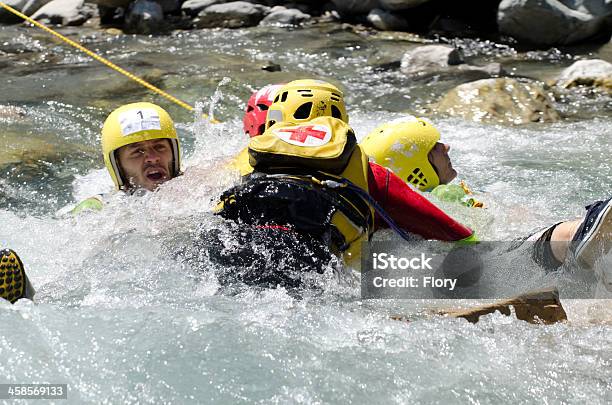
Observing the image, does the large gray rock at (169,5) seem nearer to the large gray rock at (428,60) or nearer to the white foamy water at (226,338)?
the large gray rock at (428,60)

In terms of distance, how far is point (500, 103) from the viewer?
9.21 meters

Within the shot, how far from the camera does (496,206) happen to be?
5980mm

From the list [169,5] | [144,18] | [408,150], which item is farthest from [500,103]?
[169,5]

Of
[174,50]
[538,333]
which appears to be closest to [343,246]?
[538,333]

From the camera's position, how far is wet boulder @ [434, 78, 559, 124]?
9031mm

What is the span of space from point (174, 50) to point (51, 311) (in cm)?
1009

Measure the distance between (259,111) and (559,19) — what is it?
9017 millimetres

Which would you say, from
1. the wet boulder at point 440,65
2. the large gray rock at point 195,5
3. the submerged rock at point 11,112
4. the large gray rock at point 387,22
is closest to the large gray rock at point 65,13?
the large gray rock at point 195,5

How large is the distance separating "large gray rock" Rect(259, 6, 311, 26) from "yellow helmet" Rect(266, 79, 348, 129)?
1103 cm

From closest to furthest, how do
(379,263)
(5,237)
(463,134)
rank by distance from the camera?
(379,263)
(5,237)
(463,134)

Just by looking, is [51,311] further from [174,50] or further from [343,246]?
[174,50]

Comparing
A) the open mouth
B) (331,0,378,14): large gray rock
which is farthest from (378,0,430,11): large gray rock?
the open mouth

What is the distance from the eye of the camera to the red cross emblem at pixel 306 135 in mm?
3906

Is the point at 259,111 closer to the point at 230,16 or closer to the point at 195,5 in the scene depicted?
the point at 230,16
